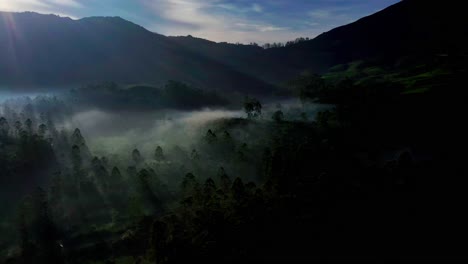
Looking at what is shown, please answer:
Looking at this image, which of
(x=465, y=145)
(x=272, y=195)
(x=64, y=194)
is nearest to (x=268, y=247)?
(x=272, y=195)

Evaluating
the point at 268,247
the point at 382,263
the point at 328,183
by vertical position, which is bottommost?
the point at 382,263

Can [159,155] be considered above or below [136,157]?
above

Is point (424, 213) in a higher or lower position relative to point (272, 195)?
lower

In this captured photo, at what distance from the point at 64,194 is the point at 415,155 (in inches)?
5253

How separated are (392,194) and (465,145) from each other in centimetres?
7973

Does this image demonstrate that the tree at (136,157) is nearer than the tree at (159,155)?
No

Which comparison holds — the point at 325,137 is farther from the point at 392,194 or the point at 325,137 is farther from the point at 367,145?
the point at 392,194

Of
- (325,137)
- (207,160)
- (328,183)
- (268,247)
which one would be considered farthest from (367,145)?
(268,247)

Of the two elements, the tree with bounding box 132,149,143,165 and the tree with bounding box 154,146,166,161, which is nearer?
the tree with bounding box 154,146,166,161

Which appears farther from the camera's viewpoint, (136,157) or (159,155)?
(136,157)

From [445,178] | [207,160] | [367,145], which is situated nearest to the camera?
[445,178]

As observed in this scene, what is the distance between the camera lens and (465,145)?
16788 centimetres

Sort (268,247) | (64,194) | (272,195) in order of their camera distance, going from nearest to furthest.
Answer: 1. (268,247)
2. (272,195)
3. (64,194)

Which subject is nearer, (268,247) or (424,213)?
(268,247)
